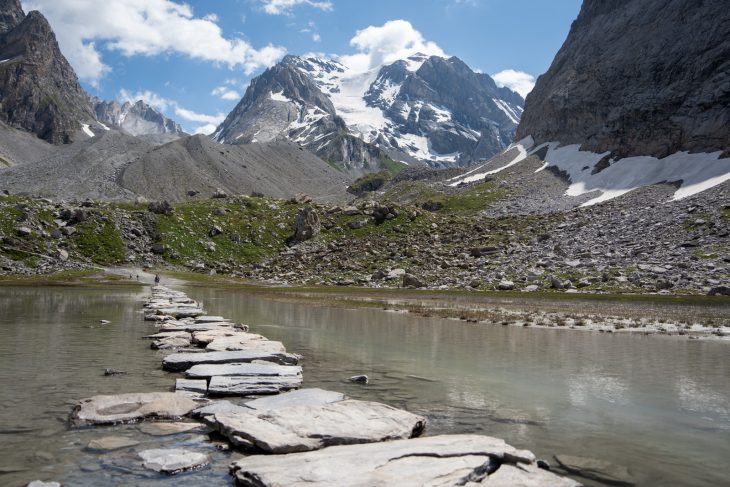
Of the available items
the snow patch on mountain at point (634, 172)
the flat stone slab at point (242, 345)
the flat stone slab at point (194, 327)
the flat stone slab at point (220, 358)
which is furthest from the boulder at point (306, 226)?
the flat stone slab at point (220, 358)

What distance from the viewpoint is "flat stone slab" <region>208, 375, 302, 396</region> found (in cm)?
1215

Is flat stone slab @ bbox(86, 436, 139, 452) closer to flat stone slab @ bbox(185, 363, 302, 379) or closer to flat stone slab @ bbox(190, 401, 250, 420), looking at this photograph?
flat stone slab @ bbox(190, 401, 250, 420)

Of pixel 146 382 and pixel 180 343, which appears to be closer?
pixel 146 382

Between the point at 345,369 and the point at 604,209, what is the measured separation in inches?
4008

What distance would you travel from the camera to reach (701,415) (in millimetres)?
11578

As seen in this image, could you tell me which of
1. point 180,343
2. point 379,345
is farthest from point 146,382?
point 379,345

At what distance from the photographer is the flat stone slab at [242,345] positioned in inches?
650

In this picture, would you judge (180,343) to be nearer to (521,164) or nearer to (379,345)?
(379,345)

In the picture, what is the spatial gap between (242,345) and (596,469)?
39.1ft

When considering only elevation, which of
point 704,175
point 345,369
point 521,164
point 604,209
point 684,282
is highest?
point 521,164

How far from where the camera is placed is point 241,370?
44.3ft

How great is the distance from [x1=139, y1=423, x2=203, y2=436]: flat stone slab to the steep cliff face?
139841 millimetres

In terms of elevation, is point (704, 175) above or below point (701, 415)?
above

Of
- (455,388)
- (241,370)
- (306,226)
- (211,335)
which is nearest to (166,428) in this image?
(241,370)
